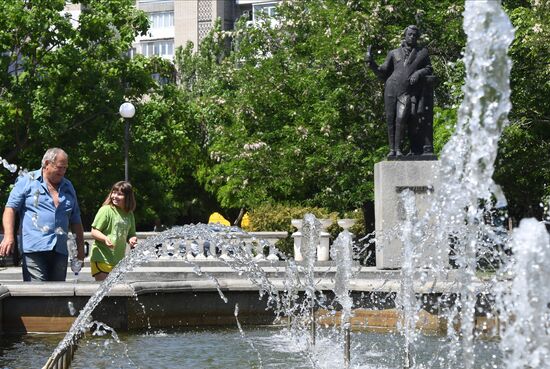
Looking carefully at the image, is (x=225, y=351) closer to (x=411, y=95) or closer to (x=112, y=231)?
(x=112, y=231)

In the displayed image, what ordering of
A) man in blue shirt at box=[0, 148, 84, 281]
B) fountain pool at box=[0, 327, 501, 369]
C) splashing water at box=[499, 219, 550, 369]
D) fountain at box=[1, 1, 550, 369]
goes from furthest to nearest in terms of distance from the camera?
man in blue shirt at box=[0, 148, 84, 281] < fountain pool at box=[0, 327, 501, 369] < fountain at box=[1, 1, 550, 369] < splashing water at box=[499, 219, 550, 369]

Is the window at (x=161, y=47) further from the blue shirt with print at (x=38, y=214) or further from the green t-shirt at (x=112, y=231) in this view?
the blue shirt with print at (x=38, y=214)

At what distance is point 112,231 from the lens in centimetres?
1112

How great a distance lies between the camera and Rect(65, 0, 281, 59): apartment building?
241ft

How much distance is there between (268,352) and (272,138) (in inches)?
926

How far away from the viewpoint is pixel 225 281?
1221 cm

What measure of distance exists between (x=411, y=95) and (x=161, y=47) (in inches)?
2504

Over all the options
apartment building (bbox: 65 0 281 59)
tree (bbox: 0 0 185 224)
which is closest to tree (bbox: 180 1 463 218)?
tree (bbox: 0 0 185 224)

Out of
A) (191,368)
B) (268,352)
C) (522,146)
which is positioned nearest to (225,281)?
(268,352)

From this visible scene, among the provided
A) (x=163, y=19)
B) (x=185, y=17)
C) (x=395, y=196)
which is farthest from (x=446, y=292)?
(x=163, y=19)

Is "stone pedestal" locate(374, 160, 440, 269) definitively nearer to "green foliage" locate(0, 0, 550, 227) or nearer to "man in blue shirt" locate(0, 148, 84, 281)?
"man in blue shirt" locate(0, 148, 84, 281)

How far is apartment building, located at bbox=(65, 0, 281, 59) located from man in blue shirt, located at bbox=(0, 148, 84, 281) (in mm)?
60728

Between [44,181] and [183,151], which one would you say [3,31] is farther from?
[44,181]

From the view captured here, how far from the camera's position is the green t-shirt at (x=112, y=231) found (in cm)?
1109
